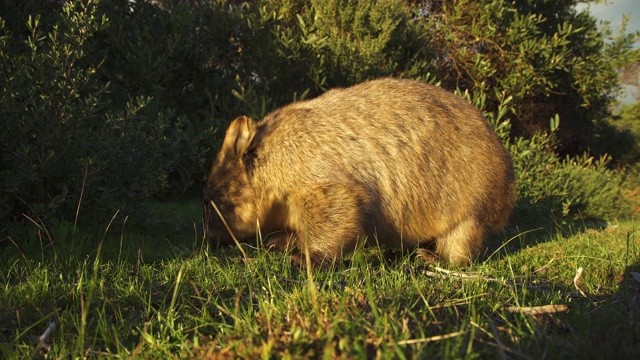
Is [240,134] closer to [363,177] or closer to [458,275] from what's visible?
[363,177]

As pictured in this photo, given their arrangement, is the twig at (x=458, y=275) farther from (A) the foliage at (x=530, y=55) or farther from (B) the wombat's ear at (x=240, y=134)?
(A) the foliage at (x=530, y=55)

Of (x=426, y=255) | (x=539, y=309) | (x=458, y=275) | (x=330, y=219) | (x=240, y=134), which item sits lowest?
(x=426, y=255)

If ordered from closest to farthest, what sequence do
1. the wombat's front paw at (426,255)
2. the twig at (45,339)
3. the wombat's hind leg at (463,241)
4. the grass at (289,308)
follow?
1. the grass at (289,308)
2. the twig at (45,339)
3. the wombat's hind leg at (463,241)
4. the wombat's front paw at (426,255)

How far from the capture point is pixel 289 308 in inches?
86.3

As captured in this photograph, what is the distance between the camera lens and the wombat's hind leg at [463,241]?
4246mm

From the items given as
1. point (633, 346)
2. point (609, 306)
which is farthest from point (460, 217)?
point (633, 346)

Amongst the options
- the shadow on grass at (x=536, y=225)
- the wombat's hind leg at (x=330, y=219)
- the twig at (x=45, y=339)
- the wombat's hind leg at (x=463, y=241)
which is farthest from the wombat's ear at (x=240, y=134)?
Result: the shadow on grass at (x=536, y=225)

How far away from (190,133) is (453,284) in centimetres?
455

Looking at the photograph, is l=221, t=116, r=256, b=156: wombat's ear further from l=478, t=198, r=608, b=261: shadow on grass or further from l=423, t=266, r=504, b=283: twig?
l=478, t=198, r=608, b=261: shadow on grass

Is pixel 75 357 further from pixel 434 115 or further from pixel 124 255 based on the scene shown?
pixel 434 115

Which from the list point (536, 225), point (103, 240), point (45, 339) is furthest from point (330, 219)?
point (536, 225)

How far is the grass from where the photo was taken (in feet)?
6.09

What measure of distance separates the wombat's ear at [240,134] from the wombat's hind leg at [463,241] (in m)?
1.84

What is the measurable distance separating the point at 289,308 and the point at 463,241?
245cm
